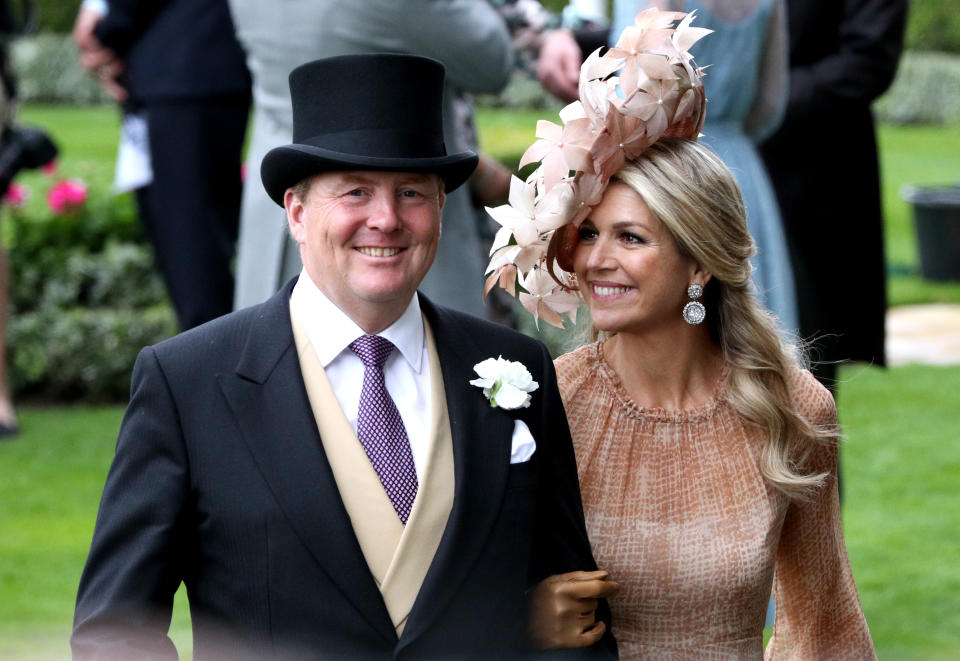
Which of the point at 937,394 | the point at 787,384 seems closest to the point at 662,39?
the point at 787,384

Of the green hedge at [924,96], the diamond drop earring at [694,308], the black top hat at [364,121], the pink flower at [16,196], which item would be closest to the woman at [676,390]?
the diamond drop earring at [694,308]

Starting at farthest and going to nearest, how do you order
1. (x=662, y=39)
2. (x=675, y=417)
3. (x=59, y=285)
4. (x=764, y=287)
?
(x=59, y=285)
(x=764, y=287)
(x=675, y=417)
(x=662, y=39)

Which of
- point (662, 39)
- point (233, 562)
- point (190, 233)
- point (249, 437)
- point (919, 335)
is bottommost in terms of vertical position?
point (919, 335)

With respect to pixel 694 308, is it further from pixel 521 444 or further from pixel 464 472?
pixel 464 472

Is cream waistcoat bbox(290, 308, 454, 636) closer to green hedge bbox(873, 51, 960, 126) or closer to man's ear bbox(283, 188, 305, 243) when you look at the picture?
man's ear bbox(283, 188, 305, 243)

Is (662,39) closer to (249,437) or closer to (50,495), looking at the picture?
(249,437)

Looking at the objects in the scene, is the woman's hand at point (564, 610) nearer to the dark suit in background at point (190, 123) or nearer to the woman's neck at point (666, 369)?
the woman's neck at point (666, 369)

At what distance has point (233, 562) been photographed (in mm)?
2535

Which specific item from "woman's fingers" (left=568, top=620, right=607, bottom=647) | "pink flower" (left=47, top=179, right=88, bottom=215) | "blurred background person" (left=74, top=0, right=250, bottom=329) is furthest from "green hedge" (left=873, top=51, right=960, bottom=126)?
"woman's fingers" (left=568, top=620, right=607, bottom=647)

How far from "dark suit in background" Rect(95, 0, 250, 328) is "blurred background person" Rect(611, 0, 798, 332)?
6.06ft

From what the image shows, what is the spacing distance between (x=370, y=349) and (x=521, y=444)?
0.33m

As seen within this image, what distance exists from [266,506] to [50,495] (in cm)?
434

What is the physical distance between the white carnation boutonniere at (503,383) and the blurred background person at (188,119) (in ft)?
11.0

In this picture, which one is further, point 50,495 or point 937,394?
point 937,394
